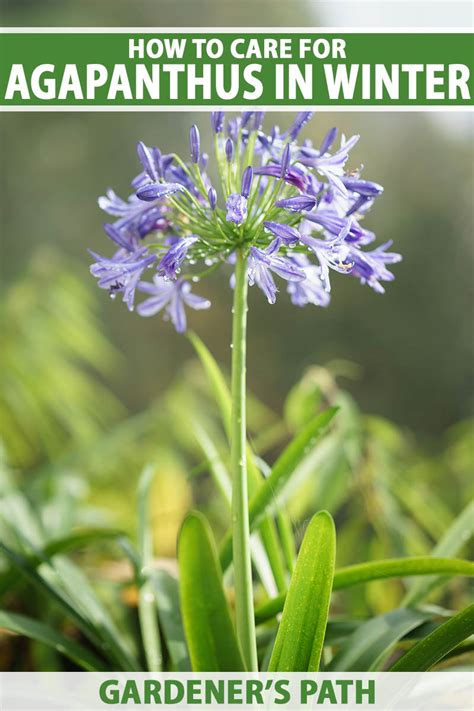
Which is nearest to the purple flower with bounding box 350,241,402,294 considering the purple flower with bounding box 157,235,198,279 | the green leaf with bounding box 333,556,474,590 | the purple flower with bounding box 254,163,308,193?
the purple flower with bounding box 254,163,308,193

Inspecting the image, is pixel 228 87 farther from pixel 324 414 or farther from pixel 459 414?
pixel 459 414

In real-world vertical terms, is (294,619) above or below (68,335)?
below

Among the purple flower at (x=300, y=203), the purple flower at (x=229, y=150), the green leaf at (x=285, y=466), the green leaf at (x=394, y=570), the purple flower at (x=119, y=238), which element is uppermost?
the purple flower at (x=229, y=150)

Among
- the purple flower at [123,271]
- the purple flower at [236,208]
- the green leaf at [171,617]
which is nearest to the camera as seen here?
the purple flower at [236,208]

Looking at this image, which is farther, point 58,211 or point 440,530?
point 58,211

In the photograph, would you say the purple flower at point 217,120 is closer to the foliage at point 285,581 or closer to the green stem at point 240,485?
the green stem at point 240,485

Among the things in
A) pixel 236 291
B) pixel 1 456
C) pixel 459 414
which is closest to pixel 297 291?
pixel 236 291

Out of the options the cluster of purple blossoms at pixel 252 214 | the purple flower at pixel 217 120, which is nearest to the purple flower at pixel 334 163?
the cluster of purple blossoms at pixel 252 214
